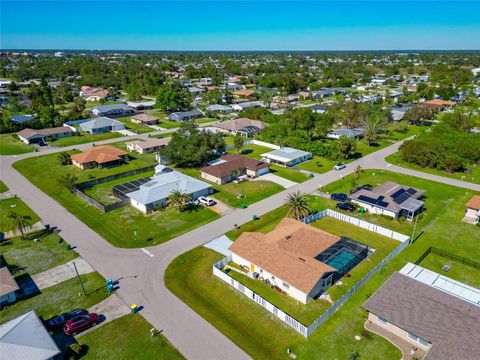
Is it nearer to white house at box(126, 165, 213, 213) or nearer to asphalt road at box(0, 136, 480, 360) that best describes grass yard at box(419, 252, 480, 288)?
asphalt road at box(0, 136, 480, 360)

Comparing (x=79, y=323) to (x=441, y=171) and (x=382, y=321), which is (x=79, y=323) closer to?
(x=382, y=321)

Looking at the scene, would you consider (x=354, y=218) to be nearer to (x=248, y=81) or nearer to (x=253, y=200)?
(x=253, y=200)

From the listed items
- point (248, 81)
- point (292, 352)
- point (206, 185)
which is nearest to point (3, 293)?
point (292, 352)

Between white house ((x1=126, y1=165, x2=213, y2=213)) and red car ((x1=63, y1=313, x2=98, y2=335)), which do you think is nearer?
red car ((x1=63, y1=313, x2=98, y2=335))

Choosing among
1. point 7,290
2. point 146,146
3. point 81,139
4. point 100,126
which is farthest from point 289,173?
point 100,126

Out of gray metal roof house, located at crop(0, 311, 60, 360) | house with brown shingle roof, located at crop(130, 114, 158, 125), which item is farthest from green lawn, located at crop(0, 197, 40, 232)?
house with brown shingle roof, located at crop(130, 114, 158, 125)
